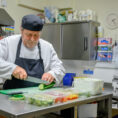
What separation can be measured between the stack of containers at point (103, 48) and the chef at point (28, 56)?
146 centimetres

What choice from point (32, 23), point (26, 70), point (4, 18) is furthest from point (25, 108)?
point (4, 18)

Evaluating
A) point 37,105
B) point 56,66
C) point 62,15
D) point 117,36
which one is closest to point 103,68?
point 117,36

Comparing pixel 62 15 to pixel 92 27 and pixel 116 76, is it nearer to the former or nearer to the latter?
pixel 92 27

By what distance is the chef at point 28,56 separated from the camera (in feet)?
5.76

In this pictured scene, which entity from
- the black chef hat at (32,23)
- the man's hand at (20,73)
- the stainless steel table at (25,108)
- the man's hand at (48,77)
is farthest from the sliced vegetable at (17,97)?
the black chef hat at (32,23)

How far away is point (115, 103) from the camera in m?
2.70

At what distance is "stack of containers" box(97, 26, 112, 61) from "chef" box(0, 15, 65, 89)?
57.6 inches

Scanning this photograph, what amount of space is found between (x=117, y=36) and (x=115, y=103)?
115cm

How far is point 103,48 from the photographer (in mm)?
3283

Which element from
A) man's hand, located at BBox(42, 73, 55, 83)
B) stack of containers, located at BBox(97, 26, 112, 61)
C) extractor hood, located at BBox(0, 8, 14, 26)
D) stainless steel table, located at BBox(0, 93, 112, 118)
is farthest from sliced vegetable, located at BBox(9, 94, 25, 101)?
stack of containers, located at BBox(97, 26, 112, 61)

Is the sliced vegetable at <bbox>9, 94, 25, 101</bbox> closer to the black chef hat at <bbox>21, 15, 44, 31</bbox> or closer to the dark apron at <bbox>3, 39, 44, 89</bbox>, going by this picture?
the dark apron at <bbox>3, 39, 44, 89</bbox>

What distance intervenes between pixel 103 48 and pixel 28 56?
67.6 inches

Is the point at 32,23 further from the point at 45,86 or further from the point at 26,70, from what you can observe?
the point at 45,86

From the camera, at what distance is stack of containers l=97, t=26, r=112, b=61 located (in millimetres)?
3217
